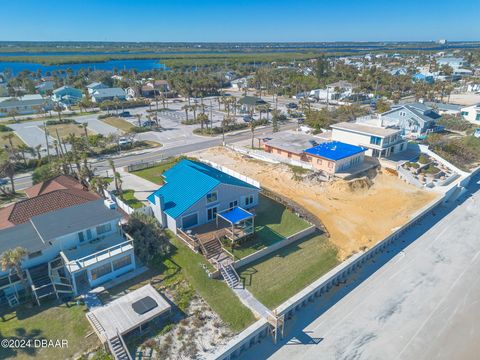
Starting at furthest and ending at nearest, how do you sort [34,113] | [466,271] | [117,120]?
[34,113] < [117,120] < [466,271]

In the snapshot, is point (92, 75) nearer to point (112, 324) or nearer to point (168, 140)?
point (168, 140)

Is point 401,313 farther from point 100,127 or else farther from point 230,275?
point 100,127

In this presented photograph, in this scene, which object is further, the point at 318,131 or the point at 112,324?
the point at 318,131

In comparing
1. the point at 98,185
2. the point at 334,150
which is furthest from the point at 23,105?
the point at 334,150

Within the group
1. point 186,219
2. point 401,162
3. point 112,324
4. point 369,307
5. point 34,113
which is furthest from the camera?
point 34,113

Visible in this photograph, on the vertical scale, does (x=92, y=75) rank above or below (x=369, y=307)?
above

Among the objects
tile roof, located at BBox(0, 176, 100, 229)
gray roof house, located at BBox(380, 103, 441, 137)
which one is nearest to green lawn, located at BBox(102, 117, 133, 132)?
tile roof, located at BBox(0, 176, 100, 229)

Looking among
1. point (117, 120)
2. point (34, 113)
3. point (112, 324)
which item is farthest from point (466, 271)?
Result: point (34, 113)
